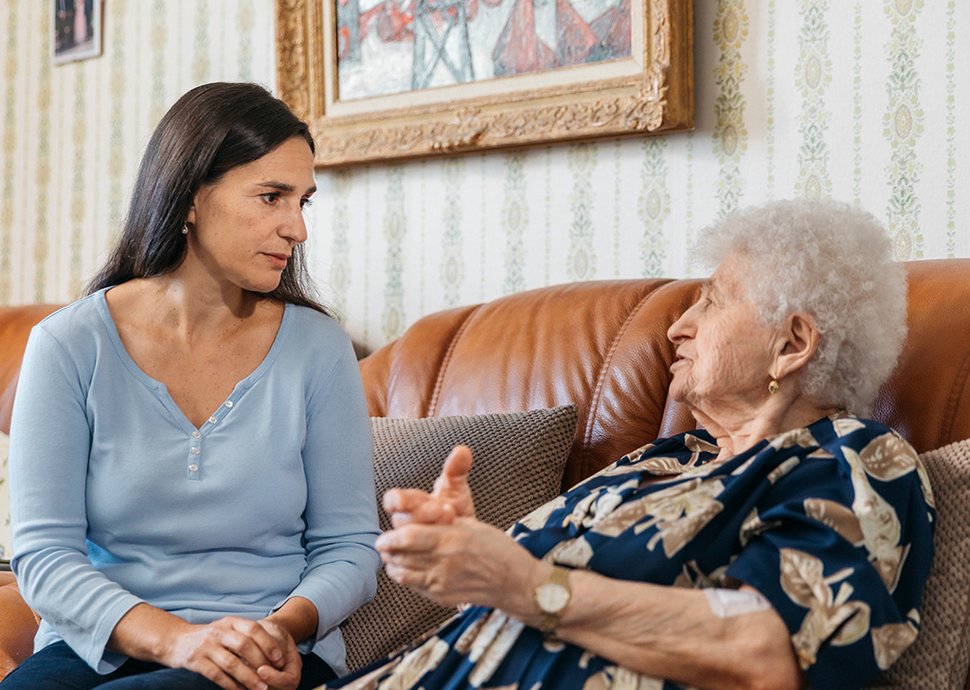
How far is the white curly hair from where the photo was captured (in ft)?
5.05

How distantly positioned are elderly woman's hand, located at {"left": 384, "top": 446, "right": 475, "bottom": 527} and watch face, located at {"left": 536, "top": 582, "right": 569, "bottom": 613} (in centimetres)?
12

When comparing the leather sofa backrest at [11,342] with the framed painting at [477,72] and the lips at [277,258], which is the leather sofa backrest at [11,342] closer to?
the framed painting at [477,72]

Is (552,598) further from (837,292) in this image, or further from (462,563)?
(837,292)

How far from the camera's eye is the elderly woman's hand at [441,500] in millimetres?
1221

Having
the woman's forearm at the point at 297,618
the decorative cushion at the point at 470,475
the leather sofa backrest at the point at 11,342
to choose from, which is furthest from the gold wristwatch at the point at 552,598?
the leather sofa backrest at the point at 11,342

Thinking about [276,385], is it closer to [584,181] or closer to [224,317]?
[224,317]

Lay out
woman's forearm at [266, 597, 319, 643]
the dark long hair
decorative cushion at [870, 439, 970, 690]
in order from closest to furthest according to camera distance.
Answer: decorative cushion at [870, 439, 970, 690] → woman's forearm at [266, 597, 319, 643] → the dark long hair

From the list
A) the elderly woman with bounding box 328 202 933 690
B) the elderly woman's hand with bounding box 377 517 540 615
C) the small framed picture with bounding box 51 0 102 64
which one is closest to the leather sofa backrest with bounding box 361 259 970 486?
the elderly woman with bounding box 328 202 933 690

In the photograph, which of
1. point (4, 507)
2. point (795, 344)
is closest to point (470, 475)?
point (795, 344)

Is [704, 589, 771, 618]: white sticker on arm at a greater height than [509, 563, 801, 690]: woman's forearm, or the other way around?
[704, 589, 771, 618]: white sticker on arm

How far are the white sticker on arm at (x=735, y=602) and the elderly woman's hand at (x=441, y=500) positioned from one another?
0.28m

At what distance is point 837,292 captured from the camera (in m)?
1.54

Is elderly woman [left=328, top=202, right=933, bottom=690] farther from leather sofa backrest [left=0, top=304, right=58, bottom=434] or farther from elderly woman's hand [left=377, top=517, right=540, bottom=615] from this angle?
leather sofa backrest [left=0, top=304, right=58, bottom=434]

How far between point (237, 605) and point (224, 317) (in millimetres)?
417
